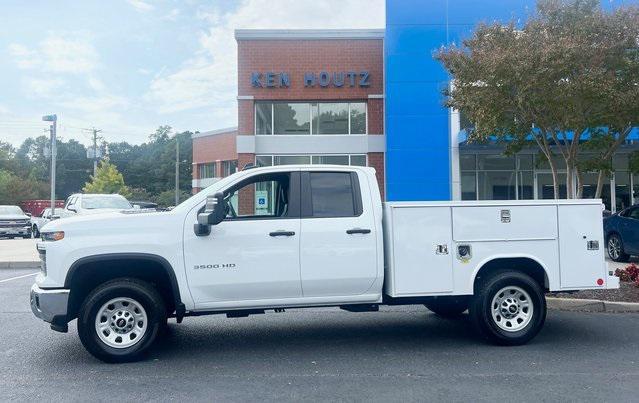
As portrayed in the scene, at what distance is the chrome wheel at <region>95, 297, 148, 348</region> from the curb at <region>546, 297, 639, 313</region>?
5.87 meters

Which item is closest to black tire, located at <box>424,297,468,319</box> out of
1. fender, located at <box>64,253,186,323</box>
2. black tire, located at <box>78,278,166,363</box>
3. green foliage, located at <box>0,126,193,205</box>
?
fender, located at <box>64,253,186,323</box>

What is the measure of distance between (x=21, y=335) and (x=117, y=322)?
6.76 feet

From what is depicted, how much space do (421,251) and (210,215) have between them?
233cm

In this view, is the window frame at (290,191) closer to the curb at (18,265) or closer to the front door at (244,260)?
the front door at (244,260)

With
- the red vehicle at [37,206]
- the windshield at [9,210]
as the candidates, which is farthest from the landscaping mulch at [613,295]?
the red vehicle at [37,206]

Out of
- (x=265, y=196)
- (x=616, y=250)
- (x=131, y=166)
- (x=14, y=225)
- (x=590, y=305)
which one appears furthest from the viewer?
(x=131, y=166)

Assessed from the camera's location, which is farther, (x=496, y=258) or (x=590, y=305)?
(x=590, y=305)

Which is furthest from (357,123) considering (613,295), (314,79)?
(613,295)

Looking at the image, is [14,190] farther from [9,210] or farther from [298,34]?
[298,34]

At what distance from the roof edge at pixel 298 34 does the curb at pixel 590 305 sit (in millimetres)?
17152

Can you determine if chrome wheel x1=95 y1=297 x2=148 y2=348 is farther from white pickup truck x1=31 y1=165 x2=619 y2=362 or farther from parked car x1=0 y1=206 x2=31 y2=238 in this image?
parked car x1=0 y1=206 x2=31 y2=238

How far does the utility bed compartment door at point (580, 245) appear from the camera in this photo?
6.39m

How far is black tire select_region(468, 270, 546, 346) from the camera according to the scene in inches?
246

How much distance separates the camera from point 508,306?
251 inches
